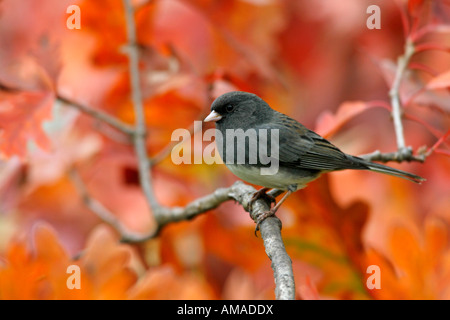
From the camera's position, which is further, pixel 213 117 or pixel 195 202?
pixel 213 117

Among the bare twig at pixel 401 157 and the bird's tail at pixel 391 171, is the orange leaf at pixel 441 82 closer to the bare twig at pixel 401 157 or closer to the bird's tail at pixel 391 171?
the bare twig at pixel 401 157

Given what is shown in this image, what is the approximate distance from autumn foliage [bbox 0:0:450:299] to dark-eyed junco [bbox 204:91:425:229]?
7 cm

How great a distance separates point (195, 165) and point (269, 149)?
229mm

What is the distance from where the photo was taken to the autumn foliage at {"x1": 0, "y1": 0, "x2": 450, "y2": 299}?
2.72 feet

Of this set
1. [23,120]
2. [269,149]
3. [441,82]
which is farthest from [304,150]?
[23,120]

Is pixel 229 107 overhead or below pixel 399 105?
overhead

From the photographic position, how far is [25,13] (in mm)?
1480

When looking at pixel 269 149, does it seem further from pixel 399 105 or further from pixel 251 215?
pixel 399 105

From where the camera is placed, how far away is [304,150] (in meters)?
1.33

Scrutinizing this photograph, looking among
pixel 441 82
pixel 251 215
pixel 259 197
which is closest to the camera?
pixel 441 82

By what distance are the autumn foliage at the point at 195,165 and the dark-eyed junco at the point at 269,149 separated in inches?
2.7

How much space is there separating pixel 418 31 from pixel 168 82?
0.63 m

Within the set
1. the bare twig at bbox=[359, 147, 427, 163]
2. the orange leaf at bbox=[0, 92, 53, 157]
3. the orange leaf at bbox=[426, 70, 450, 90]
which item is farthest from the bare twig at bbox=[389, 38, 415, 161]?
the orange leaf at bbox=[0, 92, 53, 157]
